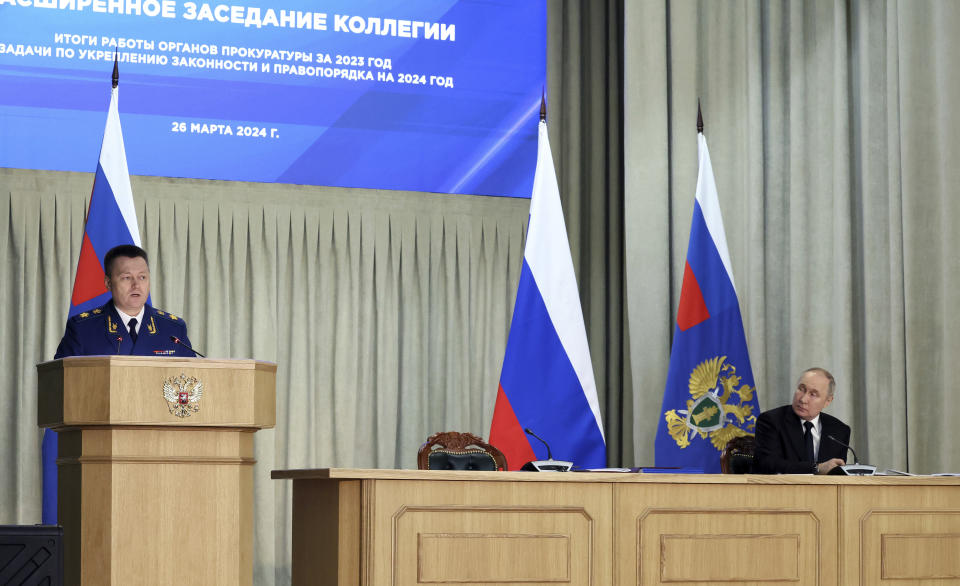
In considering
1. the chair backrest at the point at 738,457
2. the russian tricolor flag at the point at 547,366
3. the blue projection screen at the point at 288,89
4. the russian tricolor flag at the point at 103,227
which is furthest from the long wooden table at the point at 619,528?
the blue projection screen at the point at 288,89

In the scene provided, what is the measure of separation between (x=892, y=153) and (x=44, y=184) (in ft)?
15.0

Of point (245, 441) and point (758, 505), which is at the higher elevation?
point (245, 441)

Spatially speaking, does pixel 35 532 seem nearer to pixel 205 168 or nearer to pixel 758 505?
pixel 758 505

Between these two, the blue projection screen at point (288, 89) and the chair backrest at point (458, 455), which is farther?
the blue projection screen at point (288, 89)

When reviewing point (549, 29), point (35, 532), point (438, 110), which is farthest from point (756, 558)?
point (549, 29)

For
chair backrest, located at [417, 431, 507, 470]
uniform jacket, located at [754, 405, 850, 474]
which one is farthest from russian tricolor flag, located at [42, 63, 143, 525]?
uniform jacket, located at [754, 405, 850, 474]

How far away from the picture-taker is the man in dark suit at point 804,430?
522 centimetres

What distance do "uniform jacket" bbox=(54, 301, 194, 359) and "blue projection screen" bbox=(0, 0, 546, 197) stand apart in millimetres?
2436

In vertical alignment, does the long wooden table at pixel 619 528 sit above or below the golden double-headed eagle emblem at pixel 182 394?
below

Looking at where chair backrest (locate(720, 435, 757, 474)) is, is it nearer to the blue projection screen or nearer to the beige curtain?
the beige curtain

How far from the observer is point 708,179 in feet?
20.3

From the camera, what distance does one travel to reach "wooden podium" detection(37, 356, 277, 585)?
3.37 metres

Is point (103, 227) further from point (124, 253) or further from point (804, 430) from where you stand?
point (804, 430)

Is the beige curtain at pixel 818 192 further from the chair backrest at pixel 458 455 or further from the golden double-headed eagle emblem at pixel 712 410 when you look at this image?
the chair backrest at pixel 458 455
